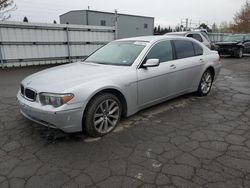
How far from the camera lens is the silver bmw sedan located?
3.11 meters

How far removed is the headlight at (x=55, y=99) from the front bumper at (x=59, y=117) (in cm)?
10

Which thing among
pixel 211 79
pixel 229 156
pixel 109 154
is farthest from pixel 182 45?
pixel 109 154

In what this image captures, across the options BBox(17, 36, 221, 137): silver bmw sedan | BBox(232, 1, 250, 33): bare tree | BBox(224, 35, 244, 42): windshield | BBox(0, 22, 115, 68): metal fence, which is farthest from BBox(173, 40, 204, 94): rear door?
BBox(232, 1, 250, 33): bare tree

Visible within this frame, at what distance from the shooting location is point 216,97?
5.73 meters

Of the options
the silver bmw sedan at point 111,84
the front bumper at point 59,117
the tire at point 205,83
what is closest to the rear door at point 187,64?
the silver bmw sedan at point 111,84

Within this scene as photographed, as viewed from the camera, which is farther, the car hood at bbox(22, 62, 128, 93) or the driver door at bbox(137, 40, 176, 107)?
the driver door at bbox(137, 40, 176, 107)

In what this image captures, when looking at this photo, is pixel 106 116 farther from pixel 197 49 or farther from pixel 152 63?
pixel 197 49

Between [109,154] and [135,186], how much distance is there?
73 cm

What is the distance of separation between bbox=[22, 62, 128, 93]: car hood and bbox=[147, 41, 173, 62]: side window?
72 cm

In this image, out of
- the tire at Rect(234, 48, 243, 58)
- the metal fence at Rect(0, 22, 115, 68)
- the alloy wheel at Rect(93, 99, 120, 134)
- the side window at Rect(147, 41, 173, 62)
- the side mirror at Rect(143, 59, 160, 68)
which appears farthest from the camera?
the tire at Rect(234, 48, 243, 58)

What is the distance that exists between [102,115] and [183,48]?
262cm

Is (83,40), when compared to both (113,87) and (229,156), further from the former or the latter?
(229,156)

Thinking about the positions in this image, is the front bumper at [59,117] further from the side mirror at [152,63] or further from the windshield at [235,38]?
the windshield at [235,38]

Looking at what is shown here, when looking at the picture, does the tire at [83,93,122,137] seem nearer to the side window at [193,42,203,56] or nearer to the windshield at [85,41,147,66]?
the windshield at [85,41,147,66]
